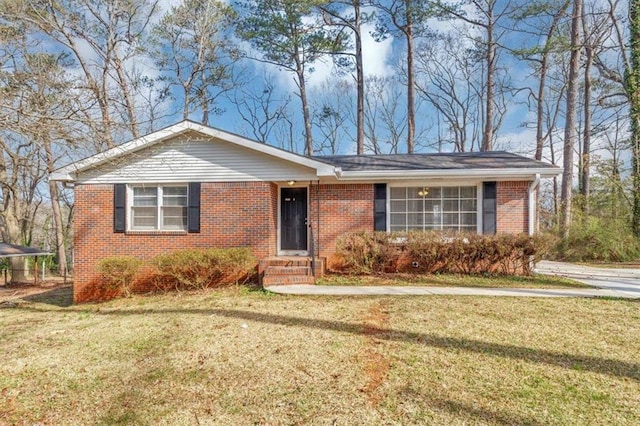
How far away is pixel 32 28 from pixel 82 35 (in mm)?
8250

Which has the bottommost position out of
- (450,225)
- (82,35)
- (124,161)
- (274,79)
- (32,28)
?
(450,225)

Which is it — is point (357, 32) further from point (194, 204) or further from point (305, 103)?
point (194, 204)

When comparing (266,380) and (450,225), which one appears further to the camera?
(450,225)

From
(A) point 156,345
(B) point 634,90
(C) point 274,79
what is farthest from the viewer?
(C) point 274,79

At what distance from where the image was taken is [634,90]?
44.9 ft

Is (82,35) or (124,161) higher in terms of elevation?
(82,35)

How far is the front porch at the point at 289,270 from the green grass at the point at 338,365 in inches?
74.5

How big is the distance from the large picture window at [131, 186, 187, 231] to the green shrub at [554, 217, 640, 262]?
1374 centimetres

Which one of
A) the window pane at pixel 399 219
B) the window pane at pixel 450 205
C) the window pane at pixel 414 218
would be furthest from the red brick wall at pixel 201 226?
the window pane at pixel 450 205

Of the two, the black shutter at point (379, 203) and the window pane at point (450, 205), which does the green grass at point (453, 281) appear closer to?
the black shutter at point (379, 203)

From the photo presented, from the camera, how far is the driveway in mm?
7398

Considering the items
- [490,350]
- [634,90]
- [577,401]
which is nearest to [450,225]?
[490,350]

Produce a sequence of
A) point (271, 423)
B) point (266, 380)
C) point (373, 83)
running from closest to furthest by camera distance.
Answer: point (271, 423) < point (266, 380) < point (373, 83)

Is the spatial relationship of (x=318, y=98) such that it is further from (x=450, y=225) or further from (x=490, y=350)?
(x=490, y=350)
